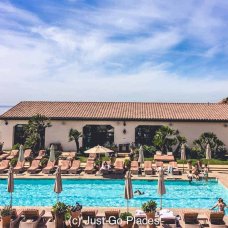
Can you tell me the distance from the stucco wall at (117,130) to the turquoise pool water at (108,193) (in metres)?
11.6

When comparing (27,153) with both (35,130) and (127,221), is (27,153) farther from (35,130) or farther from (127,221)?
(127,221)

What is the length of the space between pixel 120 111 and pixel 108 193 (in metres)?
16.6

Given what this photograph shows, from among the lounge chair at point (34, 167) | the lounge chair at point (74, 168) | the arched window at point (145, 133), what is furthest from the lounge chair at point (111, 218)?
the arched window at point (145, 133)

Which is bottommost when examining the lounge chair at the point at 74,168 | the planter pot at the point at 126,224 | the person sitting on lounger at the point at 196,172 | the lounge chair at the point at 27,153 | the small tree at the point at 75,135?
the planter pot at the point at 126,224

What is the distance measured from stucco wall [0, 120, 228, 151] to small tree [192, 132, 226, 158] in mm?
1258

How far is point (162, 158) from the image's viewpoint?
94.7 ft

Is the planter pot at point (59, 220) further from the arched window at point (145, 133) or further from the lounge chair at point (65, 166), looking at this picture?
the arched window at point (145, 133)

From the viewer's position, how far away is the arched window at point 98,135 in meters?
35.5

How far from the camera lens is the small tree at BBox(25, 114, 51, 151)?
105 ft

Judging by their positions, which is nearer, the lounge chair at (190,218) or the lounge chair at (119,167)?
the lounge chair at (190,218)

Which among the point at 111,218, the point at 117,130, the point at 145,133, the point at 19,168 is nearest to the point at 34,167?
the point at 19,168

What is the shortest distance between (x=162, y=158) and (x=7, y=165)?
12.1m

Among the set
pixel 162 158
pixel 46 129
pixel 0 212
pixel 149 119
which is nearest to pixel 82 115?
pixel 46 129

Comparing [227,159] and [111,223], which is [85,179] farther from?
[227,159]
